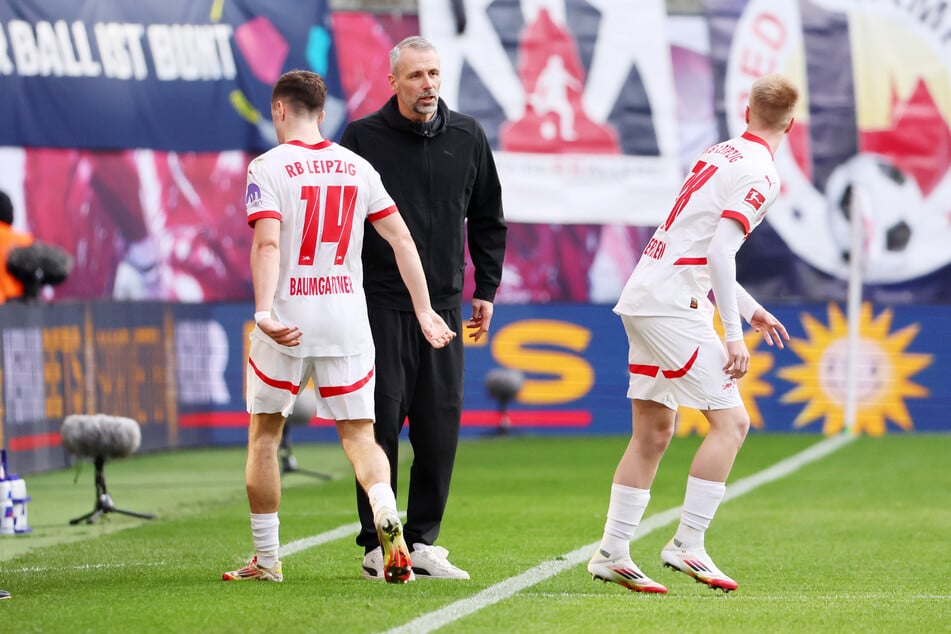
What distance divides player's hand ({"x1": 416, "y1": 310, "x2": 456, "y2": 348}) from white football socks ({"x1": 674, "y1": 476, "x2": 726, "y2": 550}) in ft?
3.49

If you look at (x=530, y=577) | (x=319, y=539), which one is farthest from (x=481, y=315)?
(x=319, y=539)

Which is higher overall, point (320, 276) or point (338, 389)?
point (320, 276)

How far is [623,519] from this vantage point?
6582 mm

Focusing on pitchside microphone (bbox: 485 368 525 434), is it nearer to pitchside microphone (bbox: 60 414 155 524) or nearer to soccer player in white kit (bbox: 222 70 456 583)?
pitchside microphone (bbox: 60 414 155 524)

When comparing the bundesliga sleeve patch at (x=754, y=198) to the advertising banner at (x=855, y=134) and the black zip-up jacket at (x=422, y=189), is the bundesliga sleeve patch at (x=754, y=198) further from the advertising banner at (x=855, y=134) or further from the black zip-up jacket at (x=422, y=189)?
the advertising banner at (x=855, y=134)

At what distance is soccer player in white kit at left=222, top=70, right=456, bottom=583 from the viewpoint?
6555 millimetres

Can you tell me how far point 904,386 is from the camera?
19312 mm

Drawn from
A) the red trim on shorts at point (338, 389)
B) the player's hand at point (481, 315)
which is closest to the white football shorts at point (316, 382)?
the red trim on shorts at point (338, 389)

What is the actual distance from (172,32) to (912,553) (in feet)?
41.0

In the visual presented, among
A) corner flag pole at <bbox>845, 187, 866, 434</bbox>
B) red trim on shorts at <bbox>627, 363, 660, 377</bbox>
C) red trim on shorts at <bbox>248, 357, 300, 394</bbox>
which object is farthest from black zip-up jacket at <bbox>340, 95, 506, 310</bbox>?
corner flag pole at <bbox>845, 187, 866, 434</bbox>

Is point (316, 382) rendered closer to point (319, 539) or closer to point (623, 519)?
point (623, 519)

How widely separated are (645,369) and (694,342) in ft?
0.77

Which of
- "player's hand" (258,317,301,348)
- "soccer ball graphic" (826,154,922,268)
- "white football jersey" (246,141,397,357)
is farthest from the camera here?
"soccer ball graphic" (826,154,922,268)

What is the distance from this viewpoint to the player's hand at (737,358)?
6316 mm
